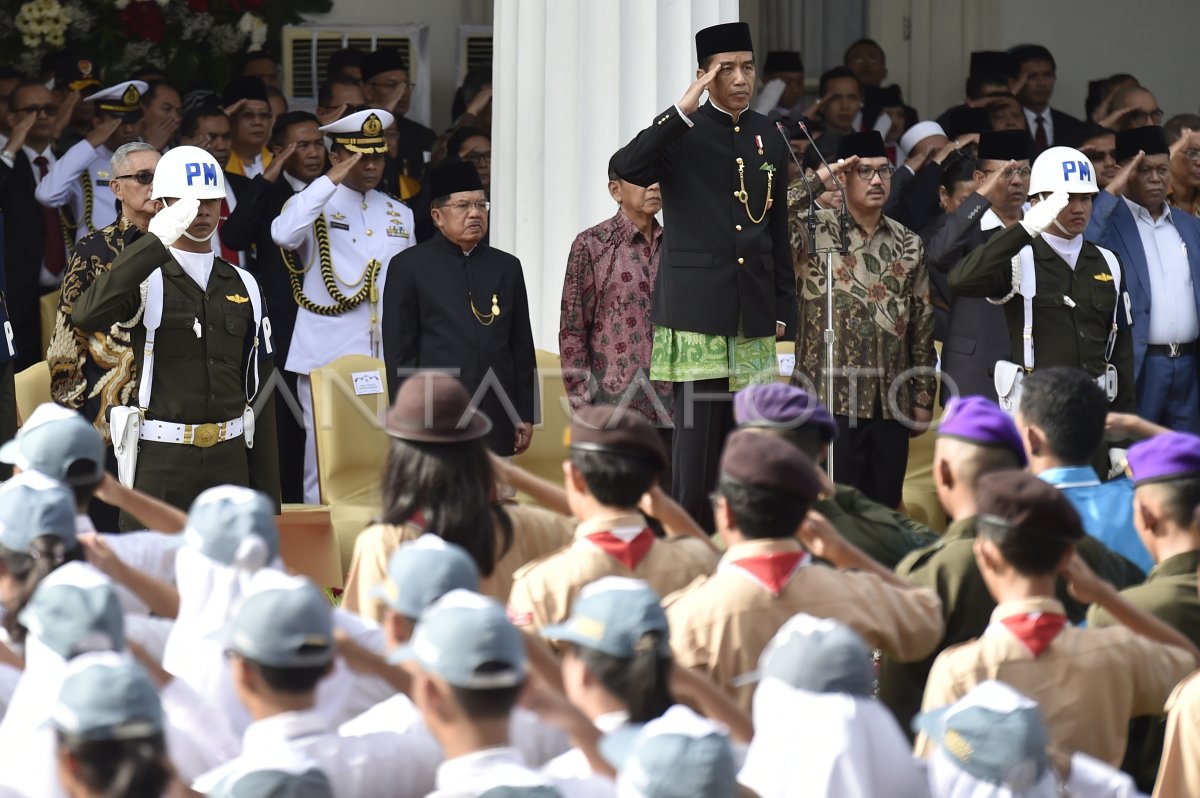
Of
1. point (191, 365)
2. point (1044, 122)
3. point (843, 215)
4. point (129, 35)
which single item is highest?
point (129, 35)

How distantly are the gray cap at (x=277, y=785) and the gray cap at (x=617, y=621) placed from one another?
0.49 meters

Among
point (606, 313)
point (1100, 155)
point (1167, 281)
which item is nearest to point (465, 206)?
point (606, 313)

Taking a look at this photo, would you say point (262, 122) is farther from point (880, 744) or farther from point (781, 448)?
point (880, 744)

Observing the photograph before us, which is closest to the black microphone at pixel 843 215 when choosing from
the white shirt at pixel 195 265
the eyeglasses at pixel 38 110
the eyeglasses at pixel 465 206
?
the eyeglasses at pixel 465 206

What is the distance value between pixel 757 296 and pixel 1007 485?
106 inches

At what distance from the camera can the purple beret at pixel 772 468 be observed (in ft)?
11.5

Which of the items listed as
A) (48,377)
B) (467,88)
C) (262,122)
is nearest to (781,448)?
(48,377)

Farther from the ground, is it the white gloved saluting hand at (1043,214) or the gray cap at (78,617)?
the white gloved saluting hand at (1043,214)

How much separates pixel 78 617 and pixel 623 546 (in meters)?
1.19

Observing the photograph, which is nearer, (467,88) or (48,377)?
(48,377)

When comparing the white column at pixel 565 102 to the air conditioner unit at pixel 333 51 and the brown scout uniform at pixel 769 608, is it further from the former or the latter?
the brown scout uniform at pixel 769 608

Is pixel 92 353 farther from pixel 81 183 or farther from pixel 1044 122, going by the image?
pixel 1044 122

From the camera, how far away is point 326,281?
7.38 meters

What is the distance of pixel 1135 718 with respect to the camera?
12.5ft
